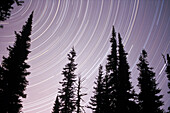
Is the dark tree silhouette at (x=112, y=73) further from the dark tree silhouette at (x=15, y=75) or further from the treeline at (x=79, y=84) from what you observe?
the dark tree silhouette at (x=15, y=75)

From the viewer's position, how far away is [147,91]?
1606 centimetres

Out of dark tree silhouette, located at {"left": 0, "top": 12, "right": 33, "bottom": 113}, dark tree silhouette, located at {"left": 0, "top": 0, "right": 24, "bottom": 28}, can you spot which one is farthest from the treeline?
dark tree silhouette, located at {"left": 0, "top": 0, "right": 24, "bottom": 28}

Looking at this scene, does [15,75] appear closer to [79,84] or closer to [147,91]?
[79,84]

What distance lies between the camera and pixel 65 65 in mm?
19344

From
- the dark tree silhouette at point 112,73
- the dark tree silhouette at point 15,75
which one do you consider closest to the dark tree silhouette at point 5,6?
the dark tree silhouette at point 15,75

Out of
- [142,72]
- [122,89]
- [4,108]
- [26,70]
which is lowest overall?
[4,108]

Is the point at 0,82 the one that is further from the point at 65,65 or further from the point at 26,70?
the point at 65,65

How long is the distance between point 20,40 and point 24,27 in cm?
284

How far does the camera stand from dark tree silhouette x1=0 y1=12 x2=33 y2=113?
1096cm

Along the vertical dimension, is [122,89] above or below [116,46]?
below

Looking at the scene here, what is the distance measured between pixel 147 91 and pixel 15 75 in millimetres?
19085

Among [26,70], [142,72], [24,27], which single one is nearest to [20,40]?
[24,27]

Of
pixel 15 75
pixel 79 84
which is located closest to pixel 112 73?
pixel 79 84

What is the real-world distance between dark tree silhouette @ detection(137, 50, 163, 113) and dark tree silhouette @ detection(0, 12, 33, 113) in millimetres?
17231
